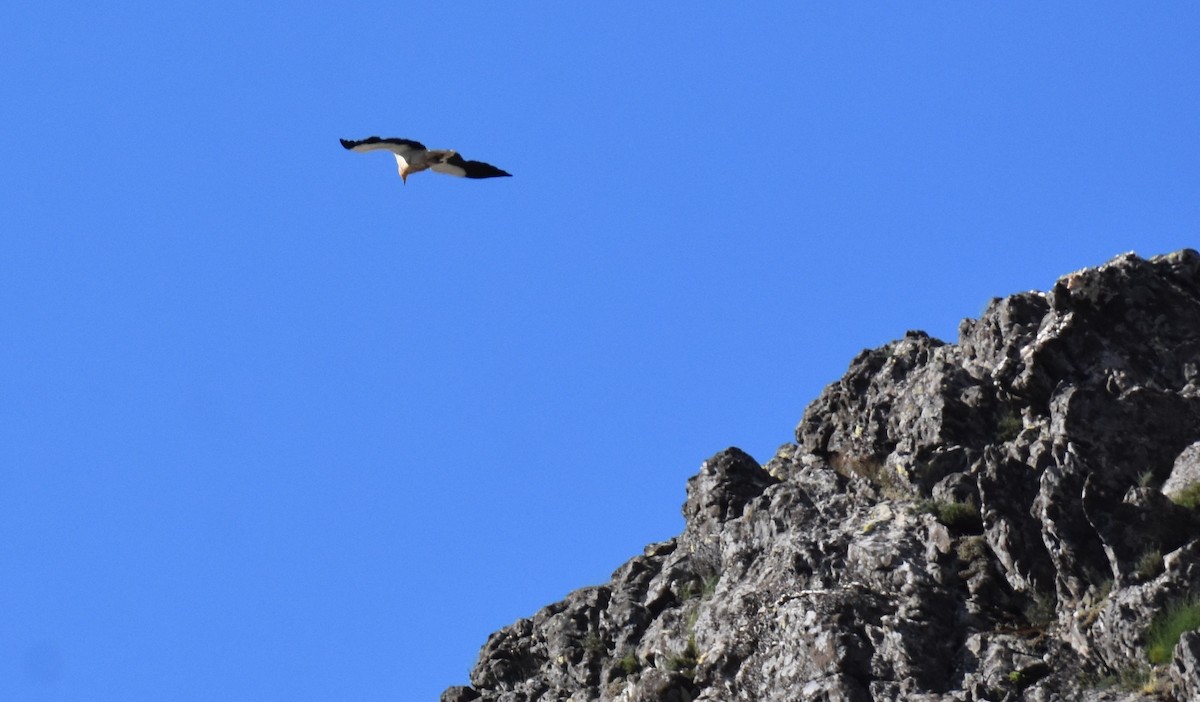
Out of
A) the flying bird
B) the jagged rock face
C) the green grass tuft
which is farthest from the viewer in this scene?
the flying bird

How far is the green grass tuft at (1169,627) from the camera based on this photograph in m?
16.3

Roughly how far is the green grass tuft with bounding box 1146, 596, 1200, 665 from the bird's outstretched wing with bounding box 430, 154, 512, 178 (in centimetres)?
1717

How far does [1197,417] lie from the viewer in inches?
789

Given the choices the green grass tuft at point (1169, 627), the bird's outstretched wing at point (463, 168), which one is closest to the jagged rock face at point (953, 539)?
the green grass tuft at point (1169, 627)

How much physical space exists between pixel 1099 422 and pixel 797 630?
4807 mm

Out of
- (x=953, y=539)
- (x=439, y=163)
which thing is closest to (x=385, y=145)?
(x=439, y=163)

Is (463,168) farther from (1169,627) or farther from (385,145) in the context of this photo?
(1169,627)

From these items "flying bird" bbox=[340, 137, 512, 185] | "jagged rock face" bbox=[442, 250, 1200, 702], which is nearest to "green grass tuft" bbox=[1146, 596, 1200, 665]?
"jagged rock face" bbox=[442, 250, 1200, 702]

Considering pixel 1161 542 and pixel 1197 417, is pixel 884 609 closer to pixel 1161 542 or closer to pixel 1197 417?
pixel 1161 542

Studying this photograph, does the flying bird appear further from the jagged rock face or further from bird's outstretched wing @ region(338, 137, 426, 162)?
the jagged rock face

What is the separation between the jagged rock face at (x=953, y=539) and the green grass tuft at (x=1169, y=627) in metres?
0.13

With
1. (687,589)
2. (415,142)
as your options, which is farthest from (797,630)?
(415,142)

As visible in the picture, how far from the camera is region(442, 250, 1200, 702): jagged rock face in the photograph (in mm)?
17984

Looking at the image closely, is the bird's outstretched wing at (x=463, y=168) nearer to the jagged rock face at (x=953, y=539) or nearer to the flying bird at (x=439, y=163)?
the flying bird at (x=439, y=163)
